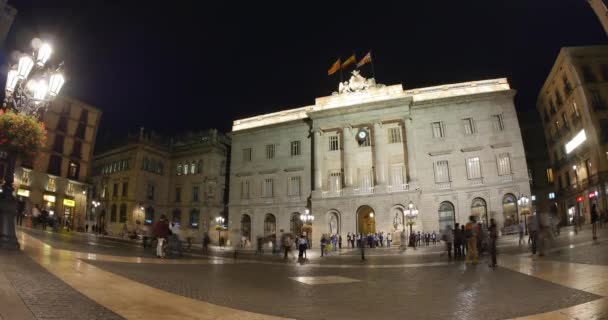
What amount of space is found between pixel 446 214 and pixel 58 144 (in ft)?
166

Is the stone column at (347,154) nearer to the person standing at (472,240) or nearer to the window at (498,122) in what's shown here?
the window at (498,122)

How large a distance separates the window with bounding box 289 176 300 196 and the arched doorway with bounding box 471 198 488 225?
62.6ft

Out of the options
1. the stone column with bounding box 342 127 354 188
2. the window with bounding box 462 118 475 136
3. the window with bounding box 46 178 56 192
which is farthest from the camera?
the window with bounding box 46 178 56 192

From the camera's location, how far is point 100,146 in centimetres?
6438

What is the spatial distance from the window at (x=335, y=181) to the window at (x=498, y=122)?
55.9 feet

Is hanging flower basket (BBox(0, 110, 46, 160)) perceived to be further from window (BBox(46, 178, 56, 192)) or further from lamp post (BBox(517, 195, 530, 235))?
window (BBox(46, 178, 56, 192))

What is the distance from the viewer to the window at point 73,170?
1966 inches

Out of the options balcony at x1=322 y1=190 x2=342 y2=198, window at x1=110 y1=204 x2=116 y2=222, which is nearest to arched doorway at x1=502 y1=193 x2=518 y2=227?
balcony at x1=322 y1=190 x2=342 y2=198

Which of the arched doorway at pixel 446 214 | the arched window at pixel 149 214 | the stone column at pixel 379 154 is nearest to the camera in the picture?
the arched doorway at pixel 446 214

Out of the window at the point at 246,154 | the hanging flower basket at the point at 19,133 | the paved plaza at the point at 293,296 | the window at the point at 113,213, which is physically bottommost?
the paved plaza at the point at 293,296

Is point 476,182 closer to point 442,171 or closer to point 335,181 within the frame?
point 442,171

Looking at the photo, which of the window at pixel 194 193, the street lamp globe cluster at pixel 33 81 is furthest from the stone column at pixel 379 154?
the street lamp globe cluster at pixel 33 81

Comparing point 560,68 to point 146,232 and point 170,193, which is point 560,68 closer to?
point 146,232

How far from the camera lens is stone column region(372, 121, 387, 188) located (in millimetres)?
37812
